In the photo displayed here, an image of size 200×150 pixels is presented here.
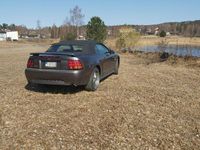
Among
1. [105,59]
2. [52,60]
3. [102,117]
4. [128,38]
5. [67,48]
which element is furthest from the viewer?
[128,38]

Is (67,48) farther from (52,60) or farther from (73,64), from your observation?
(73,64)

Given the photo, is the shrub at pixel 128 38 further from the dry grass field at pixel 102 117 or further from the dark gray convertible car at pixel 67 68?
the dark gray convertible car at pixel 67 68

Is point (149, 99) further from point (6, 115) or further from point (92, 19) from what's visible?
point (92, 19)

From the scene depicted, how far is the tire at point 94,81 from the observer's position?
8203 mm

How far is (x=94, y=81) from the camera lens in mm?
8469

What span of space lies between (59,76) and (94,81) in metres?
1.24

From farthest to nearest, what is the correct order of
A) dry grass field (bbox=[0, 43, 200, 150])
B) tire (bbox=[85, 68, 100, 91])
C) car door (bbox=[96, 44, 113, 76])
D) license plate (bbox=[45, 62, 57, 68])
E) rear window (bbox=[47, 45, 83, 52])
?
car door (bbox=[96, 44, 113, 76])
rear window (bbox=[47, 45, 83, 52])
tire (bbox=[85, 68, 100, 91])
license plate (bbox=[45, 62, 57, 68])
dry grass field (bbox=[0, 43, 200, 150])

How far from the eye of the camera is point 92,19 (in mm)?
30547

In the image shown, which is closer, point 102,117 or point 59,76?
point 102,117

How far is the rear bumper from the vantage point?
7.56 m

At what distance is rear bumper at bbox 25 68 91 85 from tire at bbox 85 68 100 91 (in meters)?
0.23

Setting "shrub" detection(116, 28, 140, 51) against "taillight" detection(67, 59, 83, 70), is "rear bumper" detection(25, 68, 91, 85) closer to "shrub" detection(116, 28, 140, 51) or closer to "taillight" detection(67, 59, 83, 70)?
"taillight" detection(67, 59, 83, 70)

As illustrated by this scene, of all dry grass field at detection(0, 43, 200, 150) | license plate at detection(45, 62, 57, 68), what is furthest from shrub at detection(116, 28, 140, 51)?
license plate at detection(45, 62, 57, 68)

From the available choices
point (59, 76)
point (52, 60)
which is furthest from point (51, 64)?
point (59, 76)
